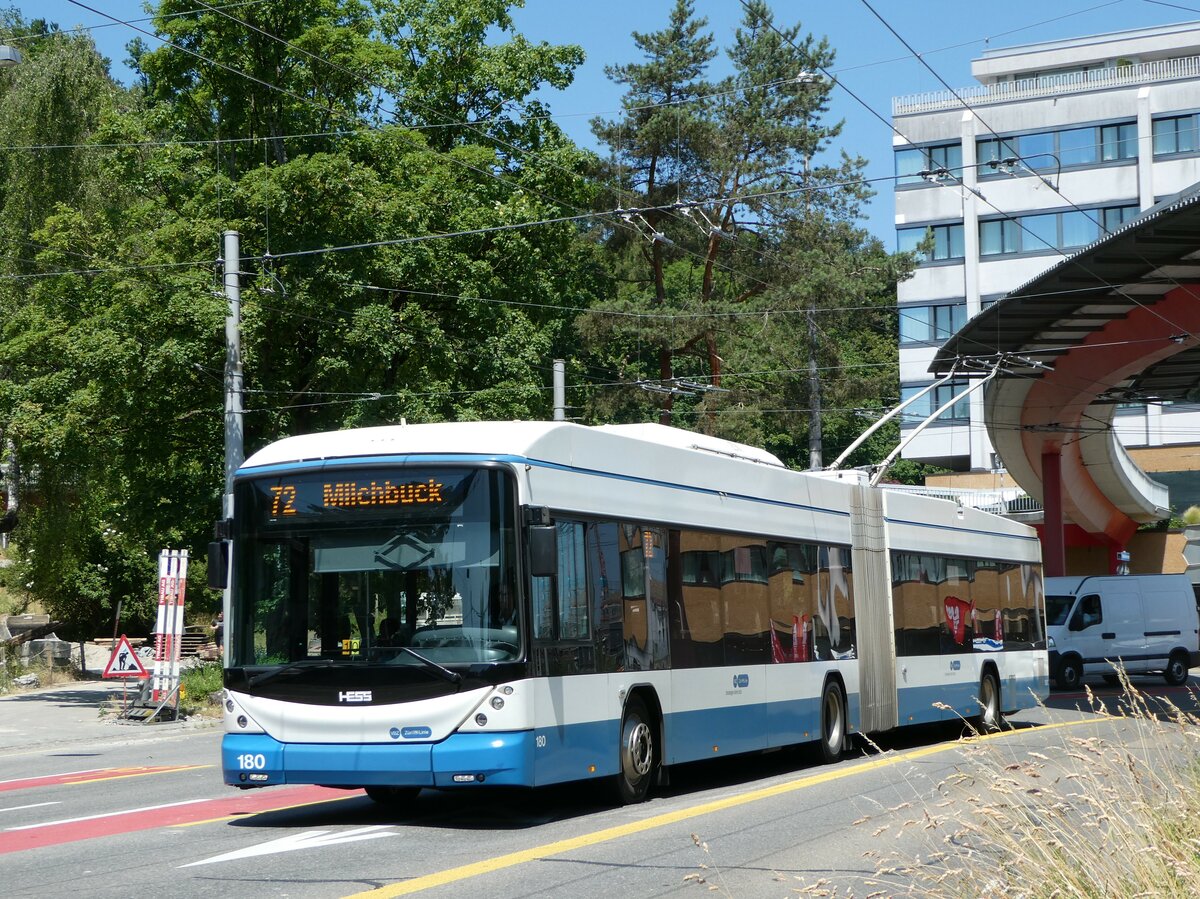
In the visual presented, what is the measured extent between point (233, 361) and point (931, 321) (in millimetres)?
54152

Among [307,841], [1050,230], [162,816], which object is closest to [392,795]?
[162,816]

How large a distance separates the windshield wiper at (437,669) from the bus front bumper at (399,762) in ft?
1.22

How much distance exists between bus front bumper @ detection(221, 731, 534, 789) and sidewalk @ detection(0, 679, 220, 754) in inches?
475

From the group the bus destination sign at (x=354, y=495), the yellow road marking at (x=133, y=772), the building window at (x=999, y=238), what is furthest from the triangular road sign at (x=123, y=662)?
the building window at (x=999, y=238)

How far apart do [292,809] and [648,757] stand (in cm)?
284

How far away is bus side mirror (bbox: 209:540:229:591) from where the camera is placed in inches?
457

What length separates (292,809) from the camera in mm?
12648

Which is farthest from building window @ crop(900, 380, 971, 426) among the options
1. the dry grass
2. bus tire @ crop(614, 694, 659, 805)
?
the dry grass

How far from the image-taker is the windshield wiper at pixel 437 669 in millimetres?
10695

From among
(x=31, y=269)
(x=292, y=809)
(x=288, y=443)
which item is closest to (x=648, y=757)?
(x=292, y=809)

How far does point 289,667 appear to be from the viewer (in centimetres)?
1120

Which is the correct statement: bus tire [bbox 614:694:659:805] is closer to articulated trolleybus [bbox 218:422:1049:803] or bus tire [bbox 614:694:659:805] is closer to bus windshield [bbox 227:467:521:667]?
articulated trolleybus [bbox 218:422:1049:803]

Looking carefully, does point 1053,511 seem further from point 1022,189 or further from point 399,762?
point 399,762

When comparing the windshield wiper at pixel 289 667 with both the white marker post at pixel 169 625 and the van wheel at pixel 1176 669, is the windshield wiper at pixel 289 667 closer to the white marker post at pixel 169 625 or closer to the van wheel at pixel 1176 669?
the white marker post at pixel 169 625
